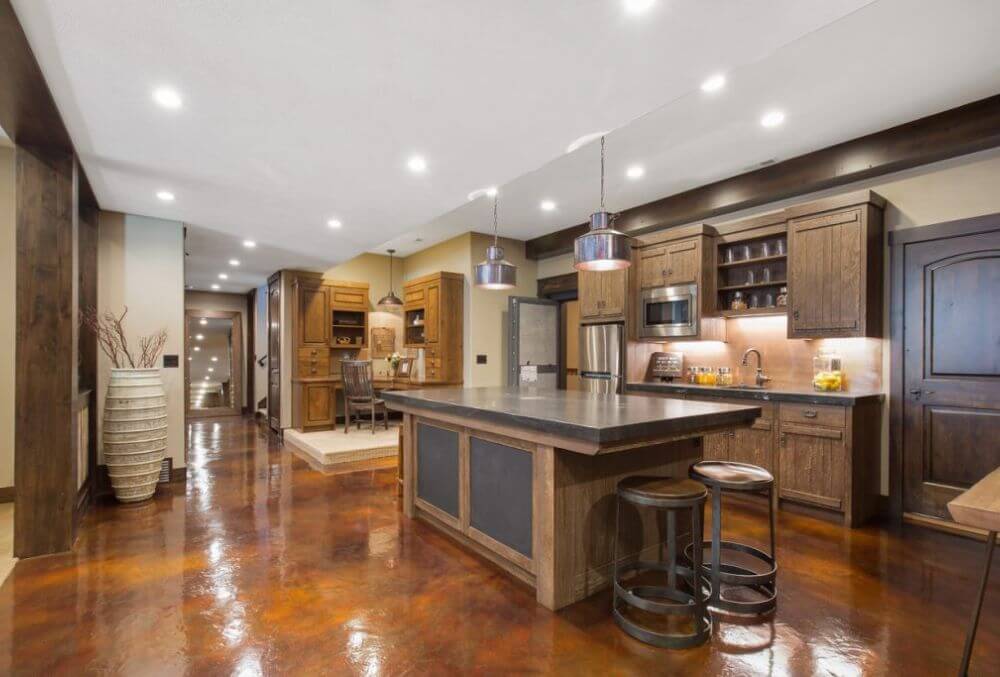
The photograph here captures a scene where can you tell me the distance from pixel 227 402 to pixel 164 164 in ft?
26.6

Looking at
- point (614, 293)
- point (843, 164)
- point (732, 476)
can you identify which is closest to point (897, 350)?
point (843, 164)

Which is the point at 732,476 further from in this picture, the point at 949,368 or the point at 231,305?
the point at 231,305

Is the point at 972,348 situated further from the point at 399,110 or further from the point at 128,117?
the point at 128,117

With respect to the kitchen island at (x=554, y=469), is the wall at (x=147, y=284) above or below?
above

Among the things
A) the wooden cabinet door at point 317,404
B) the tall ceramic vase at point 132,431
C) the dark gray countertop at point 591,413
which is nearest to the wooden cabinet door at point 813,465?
the dark gray countertop at point 591,413

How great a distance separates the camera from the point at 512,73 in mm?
2271

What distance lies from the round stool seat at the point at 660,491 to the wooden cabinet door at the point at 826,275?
7.86 ft

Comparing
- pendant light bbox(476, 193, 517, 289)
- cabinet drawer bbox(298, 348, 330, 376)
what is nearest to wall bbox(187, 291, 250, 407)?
cabinet drawer bbox(298, 348, 330, 376)

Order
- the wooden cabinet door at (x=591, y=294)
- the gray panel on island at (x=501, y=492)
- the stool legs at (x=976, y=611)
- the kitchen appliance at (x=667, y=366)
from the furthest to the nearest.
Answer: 1. the wooden cabinet door at (x=591, y=294)
2. the kitchen appliance at (x=667, y=366)
3. the gray panel on island at (x=501, y=492)
4. the stool legs at (x=976, y=611)

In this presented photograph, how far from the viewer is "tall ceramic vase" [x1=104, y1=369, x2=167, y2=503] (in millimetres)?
3967

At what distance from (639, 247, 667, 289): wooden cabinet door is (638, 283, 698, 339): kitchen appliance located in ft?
0.25

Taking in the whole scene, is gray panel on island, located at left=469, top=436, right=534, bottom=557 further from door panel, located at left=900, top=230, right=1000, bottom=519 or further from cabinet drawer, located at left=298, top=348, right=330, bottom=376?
cabinet drawer, located at left=298, top=348, right=330, bottom=376

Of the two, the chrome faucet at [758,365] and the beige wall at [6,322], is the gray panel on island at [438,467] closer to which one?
the chrome faucet at [758,365]

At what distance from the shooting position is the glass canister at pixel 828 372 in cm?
395
